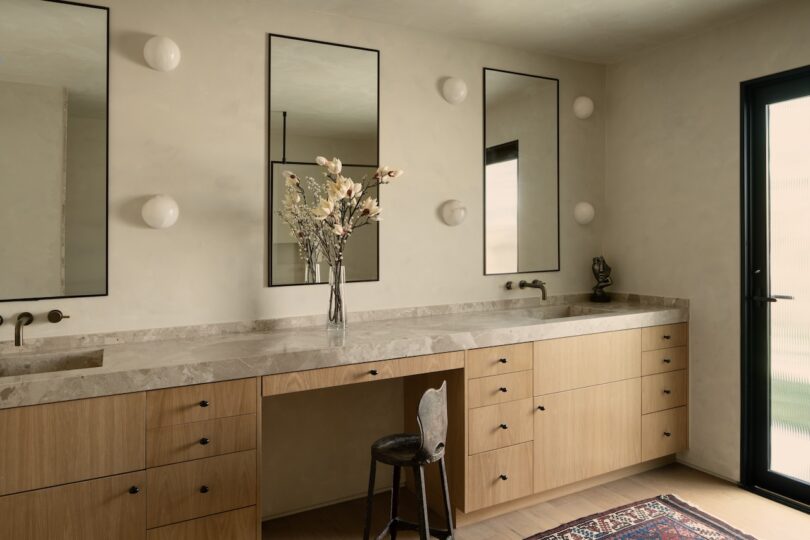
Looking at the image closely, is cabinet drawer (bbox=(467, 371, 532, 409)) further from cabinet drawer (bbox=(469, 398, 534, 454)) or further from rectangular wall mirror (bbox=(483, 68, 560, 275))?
rectangular wall mirror (bbox=(483, 68, 560, 275))

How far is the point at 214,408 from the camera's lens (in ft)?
6.75

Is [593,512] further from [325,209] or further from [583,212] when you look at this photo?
[325,209]

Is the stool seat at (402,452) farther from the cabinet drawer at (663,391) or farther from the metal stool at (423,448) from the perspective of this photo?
the cabinet drawer at (663,391)

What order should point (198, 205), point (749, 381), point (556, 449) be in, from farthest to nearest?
point (749, 381) < point (556, 449) < point (198, 205)

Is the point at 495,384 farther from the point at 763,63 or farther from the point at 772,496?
the point at 763,63

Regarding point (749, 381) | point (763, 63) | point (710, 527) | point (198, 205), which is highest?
point (763, 63)

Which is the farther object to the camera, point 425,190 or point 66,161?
point 425,190

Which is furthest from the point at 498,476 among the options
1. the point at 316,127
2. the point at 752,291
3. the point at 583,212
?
the point at 316,127

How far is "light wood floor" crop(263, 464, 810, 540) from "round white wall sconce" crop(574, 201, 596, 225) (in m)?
1.64

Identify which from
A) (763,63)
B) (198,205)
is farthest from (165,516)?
(763,63)

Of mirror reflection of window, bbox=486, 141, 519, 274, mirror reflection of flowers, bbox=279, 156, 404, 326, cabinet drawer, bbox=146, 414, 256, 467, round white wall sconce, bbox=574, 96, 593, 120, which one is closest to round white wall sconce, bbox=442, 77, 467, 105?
mirror reflection of window, bbox=486, 141, 519, 274

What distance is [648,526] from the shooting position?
8.72 feet

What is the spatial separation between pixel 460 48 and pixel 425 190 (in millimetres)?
891

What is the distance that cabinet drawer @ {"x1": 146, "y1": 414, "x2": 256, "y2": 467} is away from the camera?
197 cm
